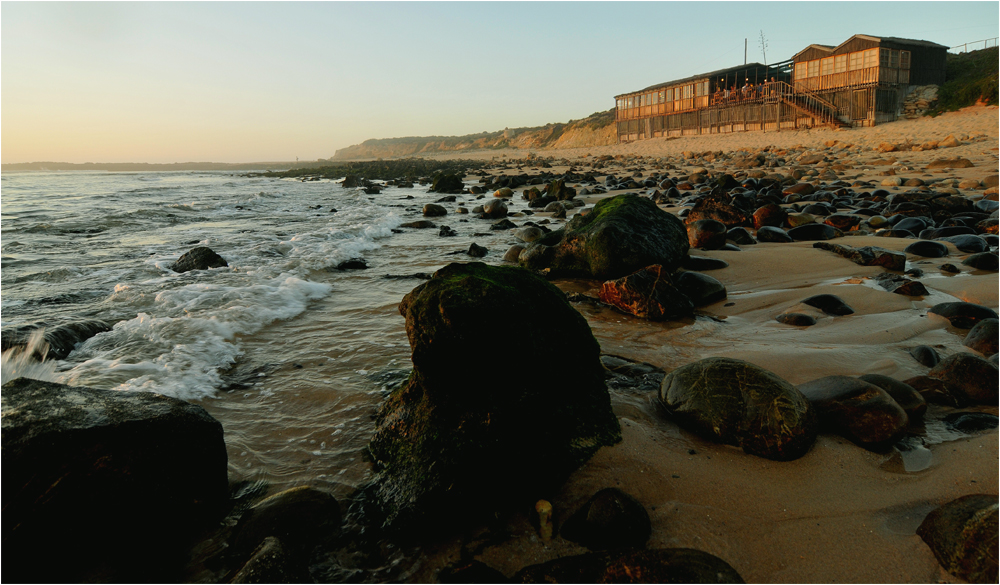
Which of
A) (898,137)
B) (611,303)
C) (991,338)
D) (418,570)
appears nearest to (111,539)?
(418,570)

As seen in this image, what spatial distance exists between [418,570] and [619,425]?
124 cm

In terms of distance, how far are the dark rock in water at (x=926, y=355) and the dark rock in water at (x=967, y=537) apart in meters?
1.55

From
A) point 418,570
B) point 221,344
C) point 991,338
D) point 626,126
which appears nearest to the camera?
point 418,570

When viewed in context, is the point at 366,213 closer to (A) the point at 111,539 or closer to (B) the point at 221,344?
(B) the point at 221,344

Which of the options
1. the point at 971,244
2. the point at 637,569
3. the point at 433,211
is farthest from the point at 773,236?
the point at 433,211

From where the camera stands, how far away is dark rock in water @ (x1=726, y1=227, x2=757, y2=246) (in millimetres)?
6943

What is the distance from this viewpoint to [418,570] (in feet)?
6.00

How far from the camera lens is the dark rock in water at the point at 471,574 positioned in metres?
1.78

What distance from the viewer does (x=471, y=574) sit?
180 centimetres

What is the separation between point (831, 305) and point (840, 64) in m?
33.5

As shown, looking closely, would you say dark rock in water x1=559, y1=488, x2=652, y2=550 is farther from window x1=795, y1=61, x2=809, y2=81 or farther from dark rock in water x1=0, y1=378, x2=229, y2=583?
window x1=795, y1=61, x2=809, y2=81

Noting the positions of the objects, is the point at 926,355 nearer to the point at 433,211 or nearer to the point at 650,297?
the point at 650,297

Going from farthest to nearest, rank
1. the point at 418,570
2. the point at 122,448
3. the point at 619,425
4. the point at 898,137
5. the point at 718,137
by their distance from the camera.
Result: the point at 718,137 < the point at 898,137 < the point at 619,425 < the point at 122,448 < the point at 418,570

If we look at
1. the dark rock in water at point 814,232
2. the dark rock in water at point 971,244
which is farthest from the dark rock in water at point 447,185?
the dark rock in water at point 971,244
